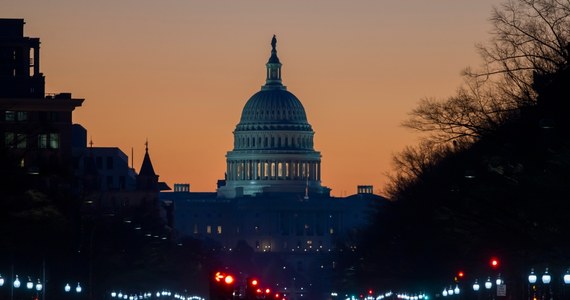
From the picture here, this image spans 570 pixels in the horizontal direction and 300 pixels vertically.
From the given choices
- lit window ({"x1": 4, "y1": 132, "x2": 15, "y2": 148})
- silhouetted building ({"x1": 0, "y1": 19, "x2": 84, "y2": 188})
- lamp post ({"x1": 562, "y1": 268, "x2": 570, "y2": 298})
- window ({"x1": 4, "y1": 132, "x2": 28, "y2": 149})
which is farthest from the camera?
silhouetted building ({"x1": 0, "y1": 19, "x2": 84, "y2": 188})

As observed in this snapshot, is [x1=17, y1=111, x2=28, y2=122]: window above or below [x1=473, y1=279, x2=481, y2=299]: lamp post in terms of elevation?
above

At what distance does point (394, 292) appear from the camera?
6978 inches

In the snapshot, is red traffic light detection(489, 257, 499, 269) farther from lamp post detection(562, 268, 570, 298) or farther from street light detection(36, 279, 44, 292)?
street light detection(36, 279, 44, 292)

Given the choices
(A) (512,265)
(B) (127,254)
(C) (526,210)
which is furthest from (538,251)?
(B) (127,254)

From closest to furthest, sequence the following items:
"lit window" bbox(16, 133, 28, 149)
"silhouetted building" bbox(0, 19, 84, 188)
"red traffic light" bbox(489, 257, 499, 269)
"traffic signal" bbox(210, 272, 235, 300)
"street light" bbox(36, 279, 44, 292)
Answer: "lit window" bbox(16, 133, 28, 149) < "traffic signal" bbox(210, 272, 235, 300) < "red traffic light" bbox(489, 257, 499, 269) < "street light" bbox(36, 279, 44, 292) < "silhouetted building" bbox(0, 19, 84, 188)

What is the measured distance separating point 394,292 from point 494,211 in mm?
98496

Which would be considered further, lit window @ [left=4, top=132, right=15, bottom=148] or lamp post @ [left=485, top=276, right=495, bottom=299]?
lamp post @ [left=485, top=276, right=495, bottom=299]

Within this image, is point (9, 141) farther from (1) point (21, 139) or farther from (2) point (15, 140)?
(1) point (21, 139)

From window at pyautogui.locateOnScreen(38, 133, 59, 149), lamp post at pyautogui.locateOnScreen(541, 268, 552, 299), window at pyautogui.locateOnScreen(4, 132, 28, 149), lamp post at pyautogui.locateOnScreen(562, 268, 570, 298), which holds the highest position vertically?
window at pyautogui.locateOnScreen(38, 133, 59, 149)

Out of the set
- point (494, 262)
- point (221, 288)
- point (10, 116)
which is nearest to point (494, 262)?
point (494, 262)

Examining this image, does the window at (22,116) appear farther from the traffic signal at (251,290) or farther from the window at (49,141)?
the traffic signal at (251,290)

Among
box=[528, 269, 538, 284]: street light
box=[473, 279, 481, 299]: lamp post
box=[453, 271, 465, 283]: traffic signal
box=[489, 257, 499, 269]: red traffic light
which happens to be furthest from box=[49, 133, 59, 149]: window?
box=[528, 269, 538, 284]: street light

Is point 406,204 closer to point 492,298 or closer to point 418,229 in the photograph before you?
point 418,229

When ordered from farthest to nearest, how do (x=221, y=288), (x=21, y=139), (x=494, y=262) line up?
(x=494, y=262) < (x=221, y=288) < (x=21, y=139)
